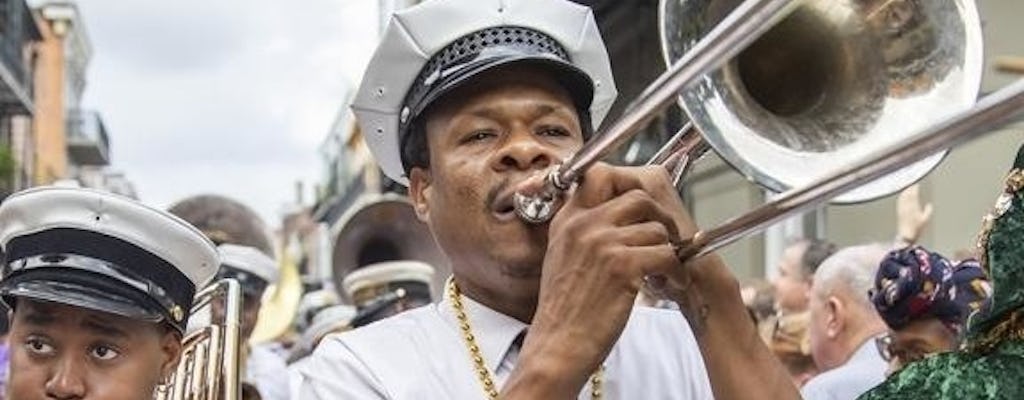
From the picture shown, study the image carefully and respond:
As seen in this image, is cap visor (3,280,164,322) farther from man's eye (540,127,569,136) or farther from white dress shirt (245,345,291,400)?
white dress shirt (245,345,291,400)

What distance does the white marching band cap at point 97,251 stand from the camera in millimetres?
2879

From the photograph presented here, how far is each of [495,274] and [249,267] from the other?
451 cm

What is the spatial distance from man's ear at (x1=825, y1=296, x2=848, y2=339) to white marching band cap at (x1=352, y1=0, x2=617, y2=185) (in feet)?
9.39

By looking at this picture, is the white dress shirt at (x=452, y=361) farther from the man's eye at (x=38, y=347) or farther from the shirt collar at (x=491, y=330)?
the man's eye at (x=38, y=347)

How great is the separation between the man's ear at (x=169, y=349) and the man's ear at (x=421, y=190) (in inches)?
22.5

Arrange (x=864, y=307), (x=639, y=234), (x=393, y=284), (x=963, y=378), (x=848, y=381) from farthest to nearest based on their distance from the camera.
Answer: (x=393, y=284), (x=864, y=307), (x=848, y=381), (x=639, y=234), (x=963, y=378)

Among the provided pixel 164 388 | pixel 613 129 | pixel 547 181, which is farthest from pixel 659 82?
pixel 164 388

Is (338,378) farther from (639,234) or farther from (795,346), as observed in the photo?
(795,346)

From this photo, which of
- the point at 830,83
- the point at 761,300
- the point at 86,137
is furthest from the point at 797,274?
the point at 86,137

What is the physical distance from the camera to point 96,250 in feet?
9.68

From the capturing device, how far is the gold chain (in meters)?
2.53

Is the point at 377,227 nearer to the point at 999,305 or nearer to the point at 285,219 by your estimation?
the point at 999,305

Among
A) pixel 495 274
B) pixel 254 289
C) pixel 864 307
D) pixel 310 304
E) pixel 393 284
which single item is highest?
pixel 310 304

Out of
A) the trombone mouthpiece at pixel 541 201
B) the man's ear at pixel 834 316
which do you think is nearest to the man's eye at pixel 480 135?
the trombone mouthpiece at pixel 541 201
